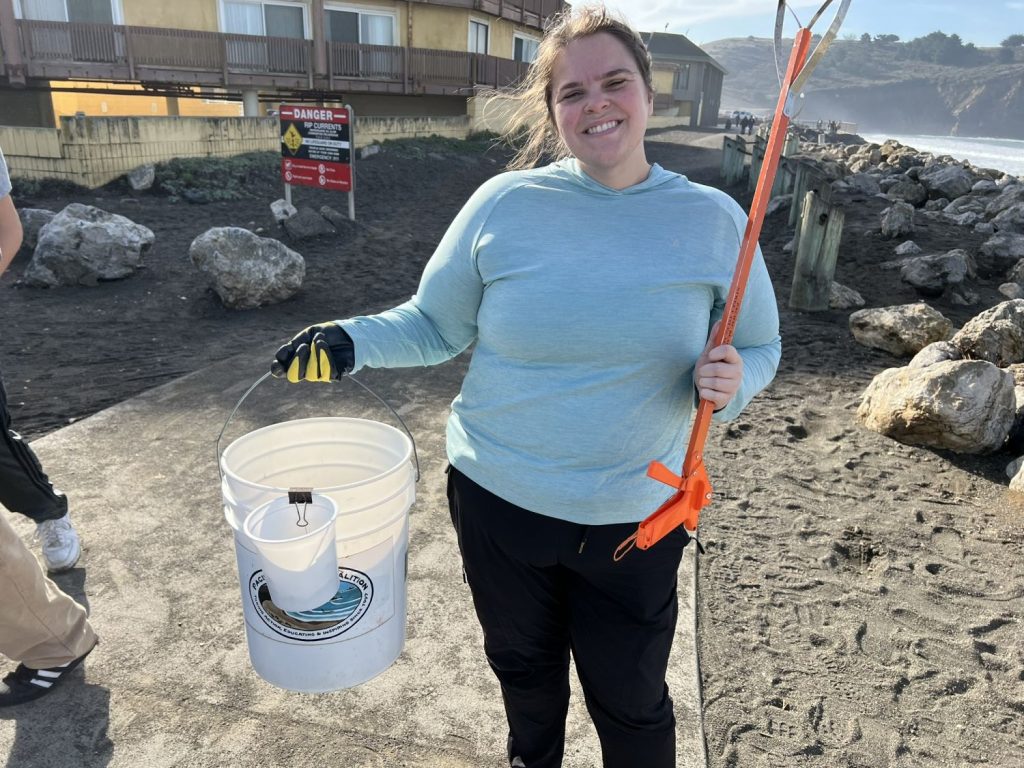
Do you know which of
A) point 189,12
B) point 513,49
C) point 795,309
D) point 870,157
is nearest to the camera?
point 795,309

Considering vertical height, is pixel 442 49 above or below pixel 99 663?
above

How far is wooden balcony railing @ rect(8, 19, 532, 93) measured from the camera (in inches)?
546

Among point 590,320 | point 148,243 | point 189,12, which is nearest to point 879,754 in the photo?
point 590,320

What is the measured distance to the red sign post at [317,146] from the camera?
9.02 metres

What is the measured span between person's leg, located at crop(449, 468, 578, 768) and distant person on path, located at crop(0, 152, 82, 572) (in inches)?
66.0

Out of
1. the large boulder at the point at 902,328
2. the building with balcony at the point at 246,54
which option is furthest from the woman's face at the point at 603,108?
the building with balcony at the point at 246,54

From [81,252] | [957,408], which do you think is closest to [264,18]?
[81,252]

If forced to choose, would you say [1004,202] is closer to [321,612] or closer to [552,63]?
[552,63]

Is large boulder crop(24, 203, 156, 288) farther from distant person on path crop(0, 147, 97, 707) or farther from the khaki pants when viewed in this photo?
the khaki pants

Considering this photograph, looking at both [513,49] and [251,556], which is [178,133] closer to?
[251,556]

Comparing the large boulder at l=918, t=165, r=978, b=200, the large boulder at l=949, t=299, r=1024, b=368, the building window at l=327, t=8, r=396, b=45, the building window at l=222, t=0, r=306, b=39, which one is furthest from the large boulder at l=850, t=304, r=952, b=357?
the building window at l=327, t=8, r=396, b=45

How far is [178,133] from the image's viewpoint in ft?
36.4

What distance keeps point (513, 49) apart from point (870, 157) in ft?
39.4

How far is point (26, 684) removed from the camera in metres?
2.23
